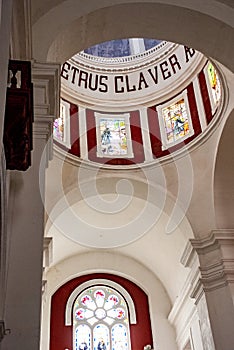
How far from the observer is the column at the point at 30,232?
391 cm

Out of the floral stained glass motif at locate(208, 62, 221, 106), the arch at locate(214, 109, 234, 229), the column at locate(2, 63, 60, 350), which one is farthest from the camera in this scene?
the floral stained glass motif at locate(208, 62, 221, 106)

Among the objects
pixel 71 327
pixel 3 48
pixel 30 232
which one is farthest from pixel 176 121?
pixel 3 48

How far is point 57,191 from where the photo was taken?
10.3m

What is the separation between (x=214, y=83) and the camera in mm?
10242

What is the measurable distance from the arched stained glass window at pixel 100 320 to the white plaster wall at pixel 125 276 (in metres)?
0.64

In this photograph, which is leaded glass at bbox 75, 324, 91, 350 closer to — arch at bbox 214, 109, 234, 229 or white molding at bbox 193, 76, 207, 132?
arch at bbox 214, 109, 234, 229

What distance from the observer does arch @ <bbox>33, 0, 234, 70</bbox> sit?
6.11m

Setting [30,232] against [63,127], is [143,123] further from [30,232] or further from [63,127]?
[30,232]

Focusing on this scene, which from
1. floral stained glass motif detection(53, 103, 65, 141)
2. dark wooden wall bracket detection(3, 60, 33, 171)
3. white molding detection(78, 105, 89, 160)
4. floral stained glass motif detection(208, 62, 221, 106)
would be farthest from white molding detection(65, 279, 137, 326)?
dark wooden wall bracket detection(3, 60, 33, 171)

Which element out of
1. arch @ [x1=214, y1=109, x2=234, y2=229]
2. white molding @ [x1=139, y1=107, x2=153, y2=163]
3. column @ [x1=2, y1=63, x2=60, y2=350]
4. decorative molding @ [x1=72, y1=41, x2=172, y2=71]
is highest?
decorative molding @ [x1=72, y1=41, x2=172, y2=71]

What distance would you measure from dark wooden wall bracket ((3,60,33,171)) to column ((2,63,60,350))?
767 millimetres

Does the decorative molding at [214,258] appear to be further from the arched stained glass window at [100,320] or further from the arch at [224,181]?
the arched stained glass window at [100,320]

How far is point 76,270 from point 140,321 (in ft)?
7.98

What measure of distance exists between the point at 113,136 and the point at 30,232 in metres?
7.42
